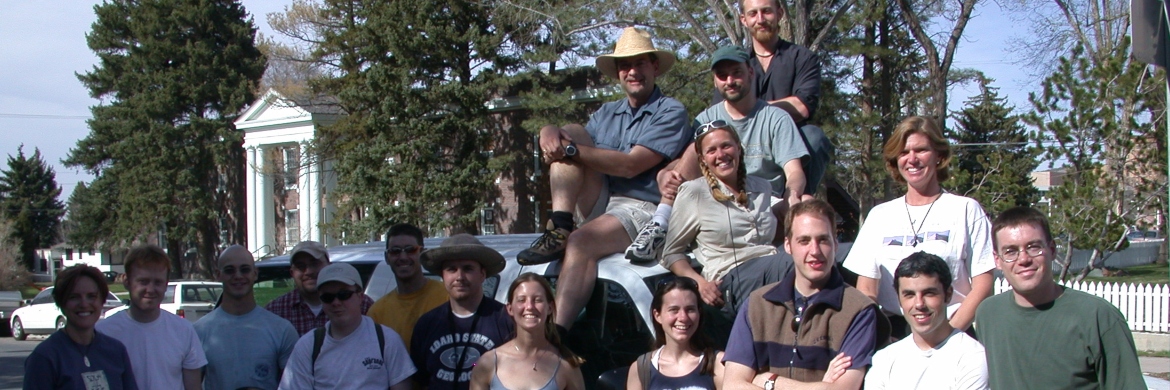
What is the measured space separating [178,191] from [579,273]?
43.9 meters

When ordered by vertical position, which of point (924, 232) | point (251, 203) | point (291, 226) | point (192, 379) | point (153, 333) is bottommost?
point (192, 379)

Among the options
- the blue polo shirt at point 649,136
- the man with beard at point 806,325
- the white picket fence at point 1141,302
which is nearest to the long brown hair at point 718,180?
the blue polo shirt at point 649,136

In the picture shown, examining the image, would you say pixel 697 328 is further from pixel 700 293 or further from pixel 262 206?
pixel 262 206

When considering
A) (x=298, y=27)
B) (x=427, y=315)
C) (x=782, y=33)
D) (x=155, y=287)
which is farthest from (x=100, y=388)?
(x=298, y=27)

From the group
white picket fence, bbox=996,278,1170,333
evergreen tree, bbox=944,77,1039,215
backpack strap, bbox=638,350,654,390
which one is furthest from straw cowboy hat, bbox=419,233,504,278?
white picket fence, bbox=996,278,1170,333

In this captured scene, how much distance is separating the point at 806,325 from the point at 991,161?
1237 centimetres

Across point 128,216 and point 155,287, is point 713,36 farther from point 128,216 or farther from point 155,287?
point 128,216

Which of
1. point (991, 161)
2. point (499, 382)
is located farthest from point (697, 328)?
point (991, 161)

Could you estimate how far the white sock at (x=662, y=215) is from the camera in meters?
4.56

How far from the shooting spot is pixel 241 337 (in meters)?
4.52

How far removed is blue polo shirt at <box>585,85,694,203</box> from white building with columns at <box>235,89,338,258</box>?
100 feet

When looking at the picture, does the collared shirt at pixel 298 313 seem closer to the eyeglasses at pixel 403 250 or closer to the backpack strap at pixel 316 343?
the eyeglasses at pixel 403 250

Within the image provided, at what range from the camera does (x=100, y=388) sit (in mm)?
3812

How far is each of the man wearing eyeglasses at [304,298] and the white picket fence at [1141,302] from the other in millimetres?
13026
